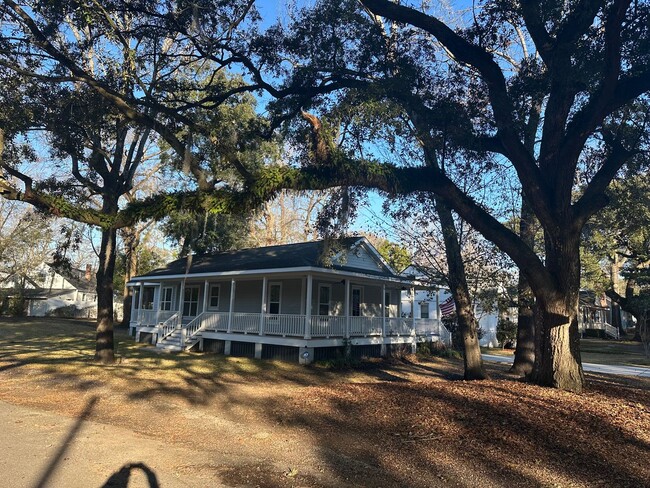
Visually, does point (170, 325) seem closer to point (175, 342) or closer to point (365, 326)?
point (175, 342)

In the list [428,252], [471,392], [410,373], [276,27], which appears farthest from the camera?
[410,373]

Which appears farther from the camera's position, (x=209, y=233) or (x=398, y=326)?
(x=209, y=233)

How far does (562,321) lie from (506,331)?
57.1 ft

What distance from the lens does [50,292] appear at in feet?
172

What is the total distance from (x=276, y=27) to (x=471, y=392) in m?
9.56

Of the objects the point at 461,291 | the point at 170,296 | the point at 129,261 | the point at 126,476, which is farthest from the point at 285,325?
the point at 129,261

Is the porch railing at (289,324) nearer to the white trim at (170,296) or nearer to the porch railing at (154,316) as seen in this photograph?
the porch railing at (154,316)

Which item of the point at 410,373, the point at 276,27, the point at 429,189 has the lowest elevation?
the point at 410,373

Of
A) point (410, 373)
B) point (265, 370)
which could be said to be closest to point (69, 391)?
point (265, 370)

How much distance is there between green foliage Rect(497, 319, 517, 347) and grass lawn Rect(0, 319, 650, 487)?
1514 centimetres

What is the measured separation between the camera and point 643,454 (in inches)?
218

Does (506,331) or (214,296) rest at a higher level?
(214,296)

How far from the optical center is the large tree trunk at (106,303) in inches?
558

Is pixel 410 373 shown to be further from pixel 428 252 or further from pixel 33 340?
pixel 33 340
